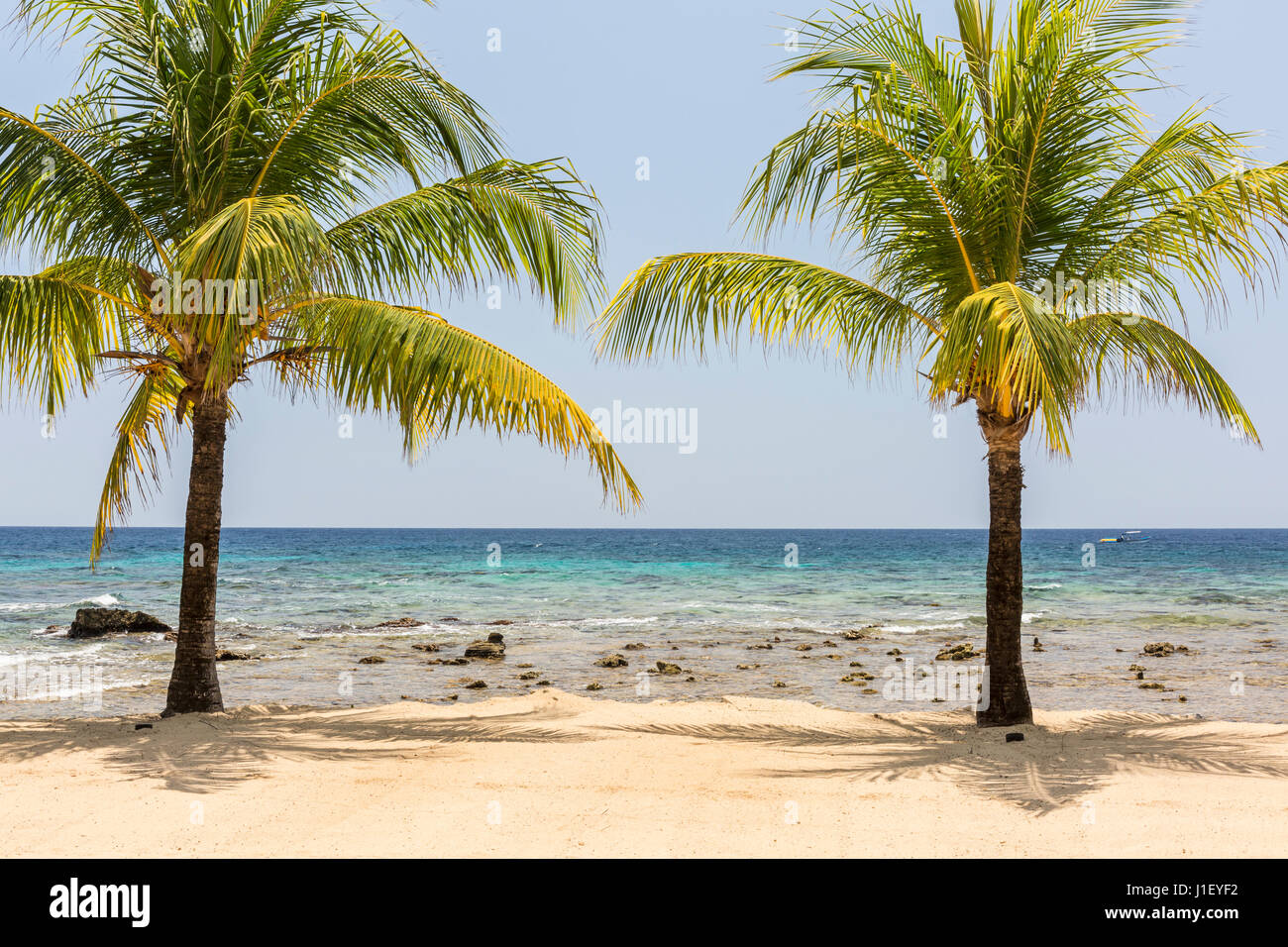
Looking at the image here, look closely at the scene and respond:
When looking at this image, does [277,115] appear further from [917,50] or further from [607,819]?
[607,819]

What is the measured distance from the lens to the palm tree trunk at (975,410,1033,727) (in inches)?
329

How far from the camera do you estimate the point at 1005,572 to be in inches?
328

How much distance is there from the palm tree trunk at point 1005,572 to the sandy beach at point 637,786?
15.3 inches

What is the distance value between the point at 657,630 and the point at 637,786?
16.5 meters

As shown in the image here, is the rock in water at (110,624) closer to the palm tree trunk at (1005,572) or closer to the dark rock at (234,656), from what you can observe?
the dark rock at (234,656)

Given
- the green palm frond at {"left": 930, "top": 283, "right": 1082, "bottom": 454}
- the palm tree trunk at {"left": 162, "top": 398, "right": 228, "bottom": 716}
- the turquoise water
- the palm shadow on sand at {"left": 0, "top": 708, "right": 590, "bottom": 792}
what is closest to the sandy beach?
the palm shadow on sand at {"left": 0, "top": 708, "right": 590, "bottom": 792}

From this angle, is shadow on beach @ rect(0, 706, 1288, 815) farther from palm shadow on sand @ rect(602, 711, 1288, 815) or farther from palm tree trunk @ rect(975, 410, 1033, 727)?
palm tree trunk @ rect(975, 410, 1033, 727)

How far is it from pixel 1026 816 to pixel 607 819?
2.52 metres

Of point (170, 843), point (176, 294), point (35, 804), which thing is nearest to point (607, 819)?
point (170, 843)

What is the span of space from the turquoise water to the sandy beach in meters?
3.81

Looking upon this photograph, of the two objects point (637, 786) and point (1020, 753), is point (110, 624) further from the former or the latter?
point (1020, 753)

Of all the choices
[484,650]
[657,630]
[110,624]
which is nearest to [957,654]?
[657,630]

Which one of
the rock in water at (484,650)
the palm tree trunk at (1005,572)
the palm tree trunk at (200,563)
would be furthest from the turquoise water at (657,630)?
the palm tree trunk at (200,563)

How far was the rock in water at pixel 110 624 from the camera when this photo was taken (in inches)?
800
